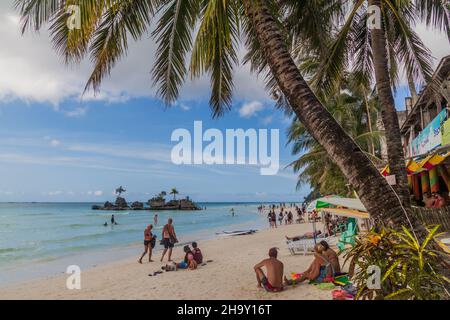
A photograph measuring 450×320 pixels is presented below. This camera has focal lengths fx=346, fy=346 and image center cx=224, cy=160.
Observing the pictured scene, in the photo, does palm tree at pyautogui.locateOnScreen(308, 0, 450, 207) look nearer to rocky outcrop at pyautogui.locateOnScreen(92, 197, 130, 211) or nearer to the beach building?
the beach building

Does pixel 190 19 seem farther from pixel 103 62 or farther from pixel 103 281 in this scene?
pixel 103 281

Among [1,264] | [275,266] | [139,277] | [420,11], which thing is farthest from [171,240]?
[1,264]

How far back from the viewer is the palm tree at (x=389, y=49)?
518 cm

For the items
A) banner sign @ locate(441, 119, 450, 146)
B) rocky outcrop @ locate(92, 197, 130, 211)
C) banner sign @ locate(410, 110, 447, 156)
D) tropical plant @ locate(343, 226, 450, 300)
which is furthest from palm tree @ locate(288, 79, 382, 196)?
rocky outcrop @ locate(92, 197, 130, 211)

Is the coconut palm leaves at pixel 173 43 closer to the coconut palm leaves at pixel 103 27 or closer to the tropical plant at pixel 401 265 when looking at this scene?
the coconut palm leaves at pixel 103 27

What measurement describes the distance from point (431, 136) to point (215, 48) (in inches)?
418

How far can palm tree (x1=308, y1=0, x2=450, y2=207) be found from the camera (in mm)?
5180

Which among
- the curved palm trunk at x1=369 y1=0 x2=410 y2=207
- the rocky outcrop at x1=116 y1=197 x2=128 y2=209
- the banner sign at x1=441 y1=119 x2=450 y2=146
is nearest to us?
the curved palm trunk at x1=369 y1=0 x2=410 y2=207

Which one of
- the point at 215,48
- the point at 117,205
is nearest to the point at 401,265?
the point at 215,48

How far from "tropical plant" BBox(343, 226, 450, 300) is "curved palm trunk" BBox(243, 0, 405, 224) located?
297mm

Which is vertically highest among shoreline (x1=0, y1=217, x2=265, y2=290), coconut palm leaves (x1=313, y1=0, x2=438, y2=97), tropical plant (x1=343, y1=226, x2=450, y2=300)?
coconut palm leaves (x1=313, y1=0, x2=438, y2=97)

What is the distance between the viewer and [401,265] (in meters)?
3.16

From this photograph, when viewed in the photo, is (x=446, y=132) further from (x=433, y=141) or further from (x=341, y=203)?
(x=341, y=203)
